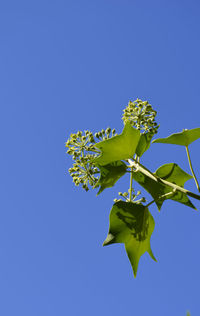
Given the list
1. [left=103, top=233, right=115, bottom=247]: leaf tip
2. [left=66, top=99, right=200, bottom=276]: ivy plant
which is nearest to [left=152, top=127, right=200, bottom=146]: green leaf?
[left=66, top=99, right=200, bottom=276]: ivy plant

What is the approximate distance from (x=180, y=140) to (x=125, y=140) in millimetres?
505

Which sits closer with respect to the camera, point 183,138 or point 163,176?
point 183,138

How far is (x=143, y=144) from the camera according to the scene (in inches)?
113

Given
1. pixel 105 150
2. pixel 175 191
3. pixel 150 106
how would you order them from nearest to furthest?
pixel 175 191 → pixel 105 150 → pixel 150 106

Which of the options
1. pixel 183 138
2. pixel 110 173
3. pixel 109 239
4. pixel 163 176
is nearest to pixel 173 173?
pixel 163 176

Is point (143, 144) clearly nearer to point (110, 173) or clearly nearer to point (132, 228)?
point (110, 173)

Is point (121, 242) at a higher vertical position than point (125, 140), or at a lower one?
lower

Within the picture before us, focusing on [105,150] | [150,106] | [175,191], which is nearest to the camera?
[175,191]

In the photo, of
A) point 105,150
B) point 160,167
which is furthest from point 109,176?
point 160,167

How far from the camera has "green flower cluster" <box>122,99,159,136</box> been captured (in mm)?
3221

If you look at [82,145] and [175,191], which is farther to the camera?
[82,145]

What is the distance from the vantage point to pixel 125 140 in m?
2.70

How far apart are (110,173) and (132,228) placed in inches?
20.0

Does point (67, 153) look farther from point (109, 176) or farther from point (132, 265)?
point (132, 265)
